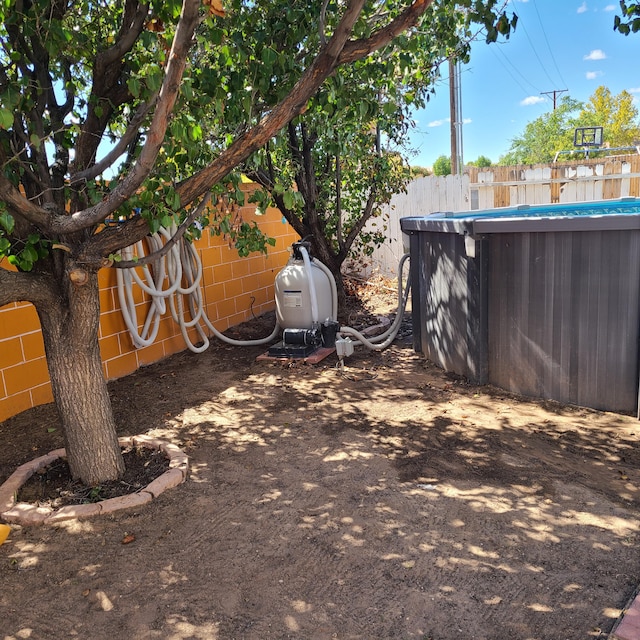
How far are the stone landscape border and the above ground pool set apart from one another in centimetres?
267

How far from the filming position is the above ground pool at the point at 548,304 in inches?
167

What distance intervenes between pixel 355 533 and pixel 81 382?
5.80ft

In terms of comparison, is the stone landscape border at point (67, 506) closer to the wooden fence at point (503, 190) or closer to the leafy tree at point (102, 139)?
the leafy tree at point (102, 139)

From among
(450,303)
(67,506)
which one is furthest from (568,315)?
(67,506)

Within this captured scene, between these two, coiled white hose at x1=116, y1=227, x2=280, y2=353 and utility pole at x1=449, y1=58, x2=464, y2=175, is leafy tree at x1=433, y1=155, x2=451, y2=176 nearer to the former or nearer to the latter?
utility pole at x1=449, y1=58, x2=464, y2=175

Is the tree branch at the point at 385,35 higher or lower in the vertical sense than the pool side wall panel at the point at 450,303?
higher

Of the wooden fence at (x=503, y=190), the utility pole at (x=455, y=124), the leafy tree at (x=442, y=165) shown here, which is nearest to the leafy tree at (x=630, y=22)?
the wooden fence at (x=503, y=190)

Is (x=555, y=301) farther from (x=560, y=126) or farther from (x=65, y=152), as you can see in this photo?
(x=560, y=126)

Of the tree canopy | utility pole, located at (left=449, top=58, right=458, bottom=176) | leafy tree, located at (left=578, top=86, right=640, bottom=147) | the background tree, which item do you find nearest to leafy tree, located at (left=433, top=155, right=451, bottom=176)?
the tree canopy

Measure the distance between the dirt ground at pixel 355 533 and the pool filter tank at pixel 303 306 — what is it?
1633mm

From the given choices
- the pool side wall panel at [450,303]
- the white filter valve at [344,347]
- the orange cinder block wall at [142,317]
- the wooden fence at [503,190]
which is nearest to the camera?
the orange cinder block wall at [142,317]

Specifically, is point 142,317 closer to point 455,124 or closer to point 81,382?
point 81,382

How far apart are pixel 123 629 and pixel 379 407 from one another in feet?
9.31

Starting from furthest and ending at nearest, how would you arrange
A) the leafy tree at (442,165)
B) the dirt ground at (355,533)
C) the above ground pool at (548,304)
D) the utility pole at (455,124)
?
the leafy tree at (442,165) < the utility pole at (455,124) < the above ground pool at (548,304) < the dirt ground at (355,533)
